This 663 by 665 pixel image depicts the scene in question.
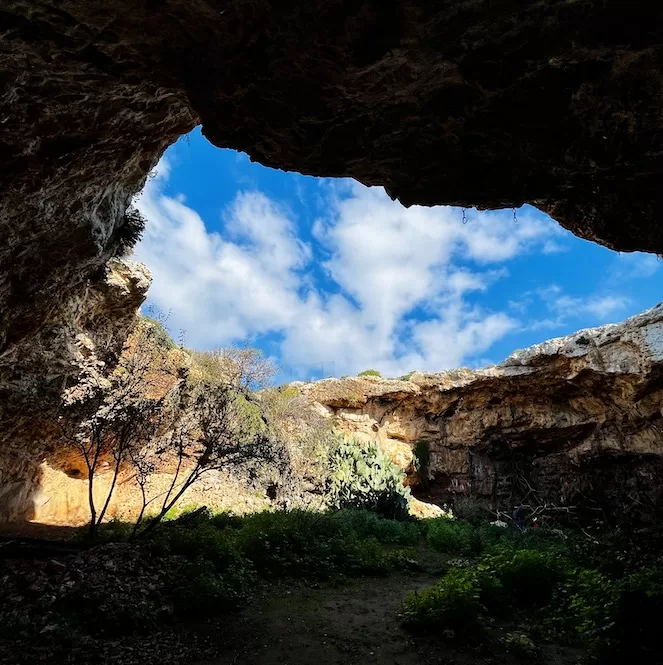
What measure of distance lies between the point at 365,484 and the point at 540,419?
9.25m

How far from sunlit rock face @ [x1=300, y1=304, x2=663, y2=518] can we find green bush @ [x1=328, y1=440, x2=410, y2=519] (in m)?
3.17

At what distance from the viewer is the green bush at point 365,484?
1658cm

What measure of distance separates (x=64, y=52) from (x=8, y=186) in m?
2.13

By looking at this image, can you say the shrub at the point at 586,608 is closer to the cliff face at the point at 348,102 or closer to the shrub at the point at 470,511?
the cliff face at the point at 348,102

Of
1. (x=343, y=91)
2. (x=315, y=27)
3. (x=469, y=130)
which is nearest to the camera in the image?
(x=315, y=27)

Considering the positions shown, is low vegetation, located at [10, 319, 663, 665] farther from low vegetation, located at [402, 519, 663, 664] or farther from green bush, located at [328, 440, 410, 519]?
green bush, located at [328, 440, 410, 519]

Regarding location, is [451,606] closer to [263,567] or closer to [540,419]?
[263,567]

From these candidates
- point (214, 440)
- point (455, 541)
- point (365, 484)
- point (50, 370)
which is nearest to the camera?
point (214, 440)

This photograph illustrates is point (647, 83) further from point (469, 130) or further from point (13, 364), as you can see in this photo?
point (13, 364)

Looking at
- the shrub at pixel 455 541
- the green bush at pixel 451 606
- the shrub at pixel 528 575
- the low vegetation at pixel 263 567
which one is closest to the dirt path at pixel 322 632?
the green bush at pixel 451 606

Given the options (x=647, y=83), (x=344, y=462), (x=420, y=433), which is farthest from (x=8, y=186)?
(x=420, y=433)

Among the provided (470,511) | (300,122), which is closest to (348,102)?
(300,122)

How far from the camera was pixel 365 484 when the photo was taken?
17281 millimetres

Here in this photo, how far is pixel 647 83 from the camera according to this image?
13.0 ft
